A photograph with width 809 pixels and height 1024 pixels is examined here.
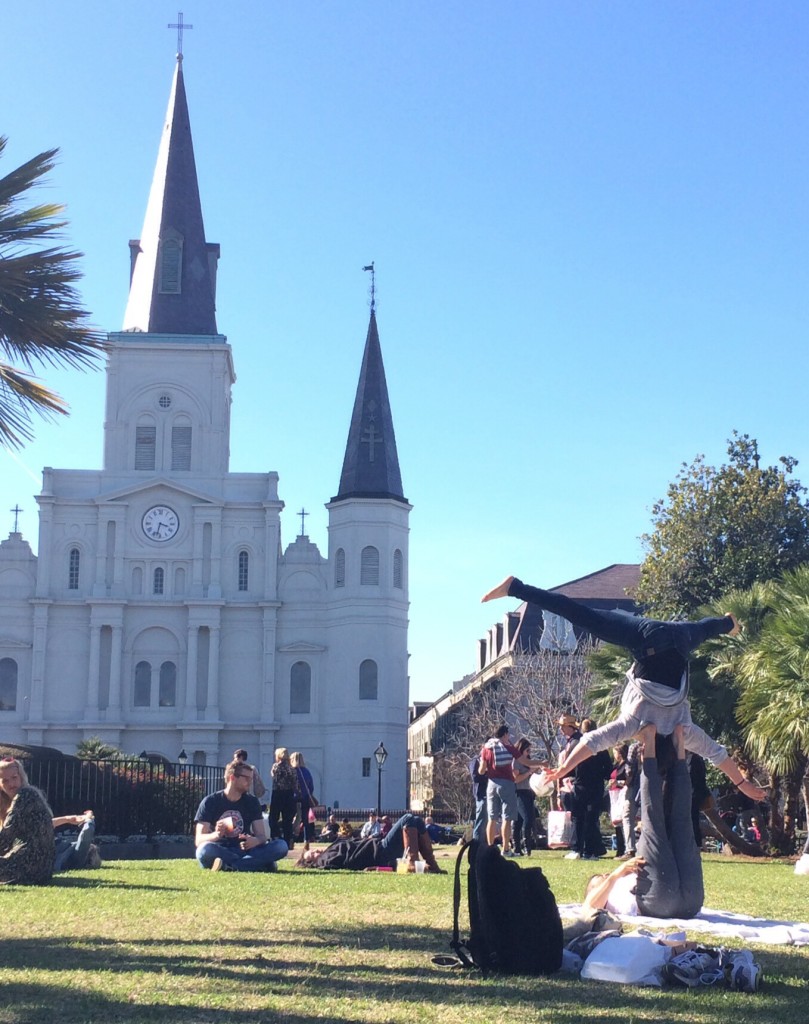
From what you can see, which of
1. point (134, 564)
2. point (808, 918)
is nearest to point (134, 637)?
point (134, 564)

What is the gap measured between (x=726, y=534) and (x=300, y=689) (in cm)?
2625

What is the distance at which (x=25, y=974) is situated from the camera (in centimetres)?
652

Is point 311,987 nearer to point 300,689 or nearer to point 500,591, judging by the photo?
point 500,591

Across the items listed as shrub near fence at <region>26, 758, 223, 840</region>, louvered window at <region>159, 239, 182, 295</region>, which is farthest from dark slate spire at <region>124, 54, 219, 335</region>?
shrub near fence at <region>26, 758, 223, 840</region>

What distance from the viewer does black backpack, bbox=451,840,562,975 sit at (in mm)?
6762

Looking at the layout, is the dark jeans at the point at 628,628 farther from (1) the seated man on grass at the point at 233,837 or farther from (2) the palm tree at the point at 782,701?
(2) the palm tree at the point at 782,701

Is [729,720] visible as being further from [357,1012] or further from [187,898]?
[357,1012]

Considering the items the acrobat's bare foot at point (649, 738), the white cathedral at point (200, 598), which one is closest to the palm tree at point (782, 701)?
the acrobat's bare foot at point (649, 738)

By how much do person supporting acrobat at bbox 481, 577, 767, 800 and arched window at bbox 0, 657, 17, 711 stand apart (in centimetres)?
5533

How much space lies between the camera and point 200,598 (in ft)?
201

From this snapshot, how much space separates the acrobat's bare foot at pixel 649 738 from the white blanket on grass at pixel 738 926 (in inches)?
37.9

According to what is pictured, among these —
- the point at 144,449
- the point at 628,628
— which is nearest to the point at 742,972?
the point at 628,628

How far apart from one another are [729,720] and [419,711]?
86.4 m

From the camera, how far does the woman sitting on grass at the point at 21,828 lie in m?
10.5
